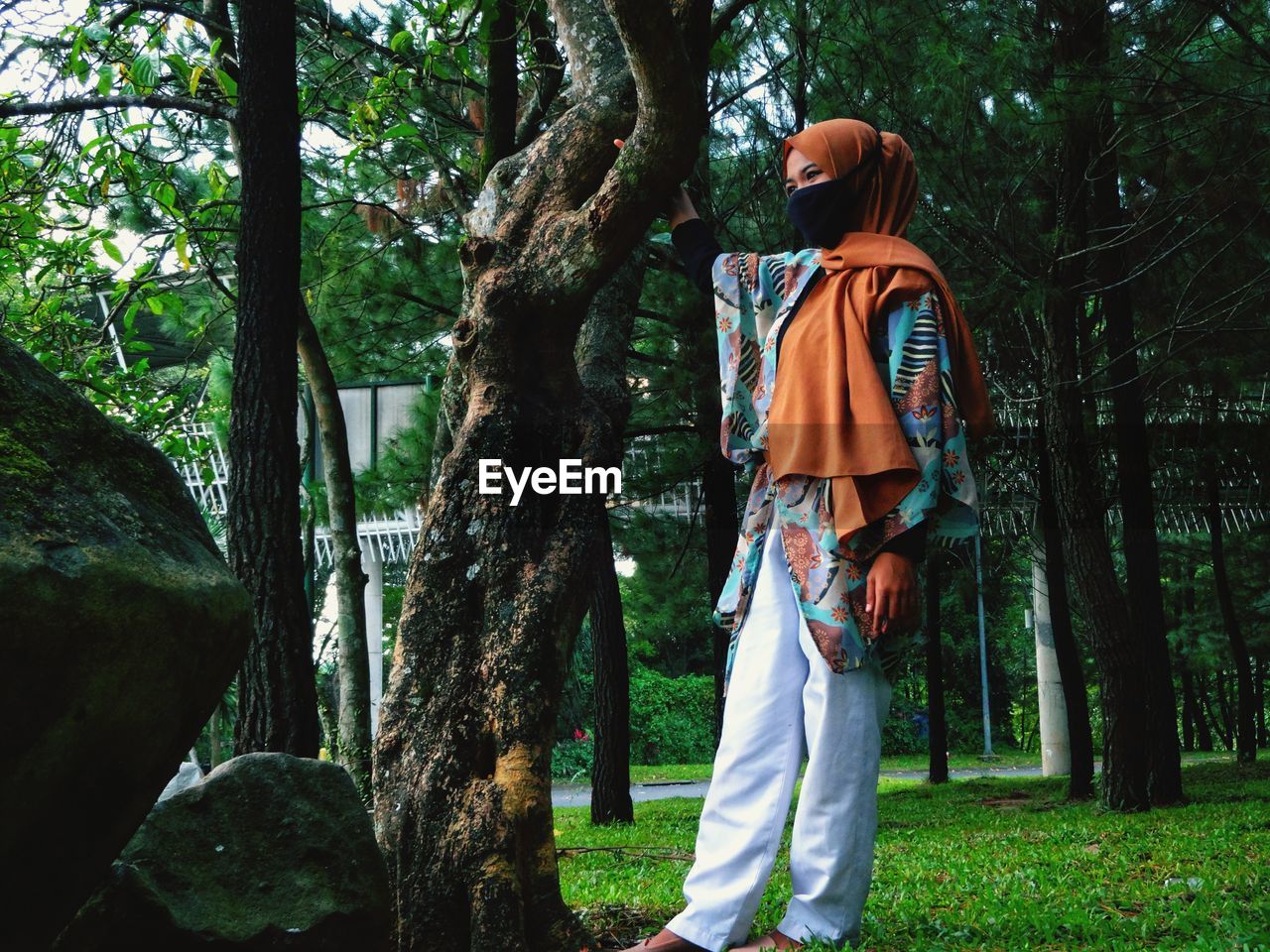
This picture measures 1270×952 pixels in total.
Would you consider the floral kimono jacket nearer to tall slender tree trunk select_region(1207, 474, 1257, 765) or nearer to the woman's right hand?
the woman's right hand

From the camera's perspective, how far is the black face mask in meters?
3.17

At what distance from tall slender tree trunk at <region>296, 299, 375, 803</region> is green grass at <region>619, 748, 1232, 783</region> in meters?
12.0

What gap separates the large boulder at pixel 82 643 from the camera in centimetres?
198

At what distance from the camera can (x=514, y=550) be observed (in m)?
3.34

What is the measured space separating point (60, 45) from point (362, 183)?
12.9 feet

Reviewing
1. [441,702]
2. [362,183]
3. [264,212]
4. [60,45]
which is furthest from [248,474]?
[362,183]

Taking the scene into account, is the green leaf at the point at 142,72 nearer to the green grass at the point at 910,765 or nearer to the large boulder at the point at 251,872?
the large boulder at the point at 251,872

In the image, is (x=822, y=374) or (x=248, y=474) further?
Answer: (x=248, y=474)

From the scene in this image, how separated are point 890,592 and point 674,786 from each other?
1664 cm

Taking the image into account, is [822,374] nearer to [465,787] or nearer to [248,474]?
[465,787]

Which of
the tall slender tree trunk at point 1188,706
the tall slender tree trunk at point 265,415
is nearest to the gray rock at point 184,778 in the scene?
the tall slender tree trunk at point 265,415

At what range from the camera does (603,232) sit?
132 inches

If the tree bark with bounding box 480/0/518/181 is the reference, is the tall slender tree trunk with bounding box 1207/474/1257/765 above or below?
below

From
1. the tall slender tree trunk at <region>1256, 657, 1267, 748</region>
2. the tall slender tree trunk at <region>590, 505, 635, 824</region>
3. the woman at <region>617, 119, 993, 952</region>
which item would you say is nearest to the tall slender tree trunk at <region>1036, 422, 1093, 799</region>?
the tall slender tree trunk at <region>590, 505, 635, 824</region>
